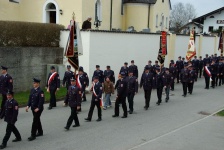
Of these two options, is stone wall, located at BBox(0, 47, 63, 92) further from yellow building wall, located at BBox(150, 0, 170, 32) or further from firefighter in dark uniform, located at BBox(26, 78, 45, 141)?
yellow building wall, located at BBox(150, 0, 170, 32)

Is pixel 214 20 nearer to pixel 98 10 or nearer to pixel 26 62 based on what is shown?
pixel 98 10

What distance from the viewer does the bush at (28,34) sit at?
1898 cm

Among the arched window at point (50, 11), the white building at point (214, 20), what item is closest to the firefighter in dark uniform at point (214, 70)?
the arched window at point (50, 11)

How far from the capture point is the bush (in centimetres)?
1898

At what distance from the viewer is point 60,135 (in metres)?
11.5

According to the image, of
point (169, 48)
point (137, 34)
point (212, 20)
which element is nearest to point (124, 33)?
point (137, 34)

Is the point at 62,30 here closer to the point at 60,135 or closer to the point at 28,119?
the point at 28,119

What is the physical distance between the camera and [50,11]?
2881 centimetres

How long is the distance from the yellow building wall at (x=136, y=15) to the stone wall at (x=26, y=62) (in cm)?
1702

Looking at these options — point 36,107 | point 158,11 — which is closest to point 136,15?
point 158,11

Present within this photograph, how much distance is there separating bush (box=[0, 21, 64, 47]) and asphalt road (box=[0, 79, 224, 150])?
16.5 feet

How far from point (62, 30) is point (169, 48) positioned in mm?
10420

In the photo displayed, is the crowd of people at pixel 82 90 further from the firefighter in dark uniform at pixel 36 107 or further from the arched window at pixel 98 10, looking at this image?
the arched window at pixel 98 10

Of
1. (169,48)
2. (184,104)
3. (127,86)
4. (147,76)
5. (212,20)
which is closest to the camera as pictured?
(127,86)
